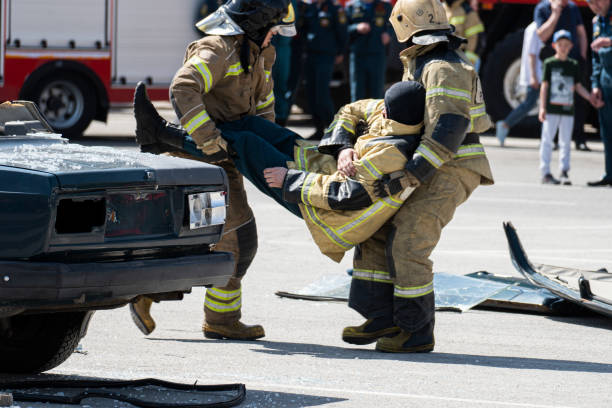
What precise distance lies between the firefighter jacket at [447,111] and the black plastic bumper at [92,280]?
136 cm

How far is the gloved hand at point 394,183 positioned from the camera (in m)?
5.93

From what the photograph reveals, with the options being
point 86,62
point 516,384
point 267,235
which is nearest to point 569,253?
point 267,235

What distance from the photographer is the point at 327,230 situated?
6133mm

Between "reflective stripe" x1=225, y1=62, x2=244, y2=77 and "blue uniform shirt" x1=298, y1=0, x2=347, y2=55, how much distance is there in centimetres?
1032

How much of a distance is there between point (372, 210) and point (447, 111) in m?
0.58

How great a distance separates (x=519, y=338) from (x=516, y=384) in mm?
1161

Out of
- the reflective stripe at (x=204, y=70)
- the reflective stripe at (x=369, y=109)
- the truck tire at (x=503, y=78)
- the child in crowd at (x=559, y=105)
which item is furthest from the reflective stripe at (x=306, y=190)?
the truck tire at (x=503, y=78)

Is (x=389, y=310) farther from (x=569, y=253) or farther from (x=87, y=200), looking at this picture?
(x=569, y=253)

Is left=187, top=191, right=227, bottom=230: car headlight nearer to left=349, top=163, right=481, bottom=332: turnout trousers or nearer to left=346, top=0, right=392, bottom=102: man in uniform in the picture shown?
left=349, top=163, right=481, bottom=332: turnout trousers

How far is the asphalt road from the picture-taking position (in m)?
5.26

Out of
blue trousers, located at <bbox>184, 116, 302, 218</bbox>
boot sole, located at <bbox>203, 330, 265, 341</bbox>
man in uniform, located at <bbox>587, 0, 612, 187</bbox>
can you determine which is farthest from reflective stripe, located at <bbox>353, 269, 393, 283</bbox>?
man in uniform, located at <bbox>587, 0, 612, 187</bbox>

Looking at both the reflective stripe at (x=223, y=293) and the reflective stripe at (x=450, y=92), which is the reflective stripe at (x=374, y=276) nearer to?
the reflective stripe at (x=223, y=293)

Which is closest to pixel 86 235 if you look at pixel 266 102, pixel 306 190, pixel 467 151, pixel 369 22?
pixel 306 190

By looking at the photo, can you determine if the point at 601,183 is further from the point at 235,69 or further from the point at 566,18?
the point at 235,69
